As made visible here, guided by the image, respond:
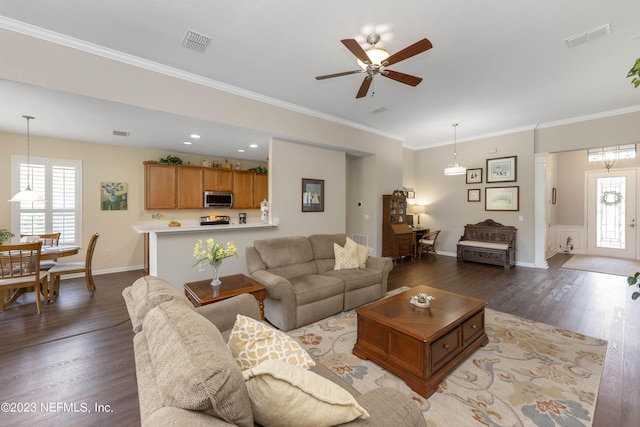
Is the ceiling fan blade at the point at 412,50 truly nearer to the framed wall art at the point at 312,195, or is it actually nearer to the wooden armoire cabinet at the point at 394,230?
the framed wall art at the point at 312,195

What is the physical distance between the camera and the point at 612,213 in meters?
7.29

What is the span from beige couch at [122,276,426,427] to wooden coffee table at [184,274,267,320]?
1146mm

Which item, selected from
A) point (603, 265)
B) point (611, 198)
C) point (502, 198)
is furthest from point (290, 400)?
point (611, 198)

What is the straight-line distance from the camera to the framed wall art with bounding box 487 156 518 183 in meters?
6.36

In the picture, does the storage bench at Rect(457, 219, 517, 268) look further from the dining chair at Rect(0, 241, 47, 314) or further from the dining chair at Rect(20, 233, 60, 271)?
the dining chair at Rect(20, 233, 60, 271)

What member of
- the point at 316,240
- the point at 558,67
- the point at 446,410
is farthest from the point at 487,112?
the point at 446,410

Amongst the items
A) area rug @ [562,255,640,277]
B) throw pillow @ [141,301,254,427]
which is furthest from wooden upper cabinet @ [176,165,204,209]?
area rug @ [562,255,640,277]

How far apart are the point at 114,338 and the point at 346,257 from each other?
300cm

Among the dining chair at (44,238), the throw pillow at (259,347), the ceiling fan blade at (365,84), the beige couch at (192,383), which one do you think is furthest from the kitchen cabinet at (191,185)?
the throw pillow at (259,347)

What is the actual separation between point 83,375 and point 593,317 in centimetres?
571

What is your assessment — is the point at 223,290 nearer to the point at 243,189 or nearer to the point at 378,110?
the point at 378,110

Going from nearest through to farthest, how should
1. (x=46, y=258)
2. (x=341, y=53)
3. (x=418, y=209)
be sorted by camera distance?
(x=341, y=53) < (x=46, y=258) < (x=418, y=209)

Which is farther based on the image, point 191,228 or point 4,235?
point 4,235

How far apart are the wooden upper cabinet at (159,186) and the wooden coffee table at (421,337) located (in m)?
5.52
